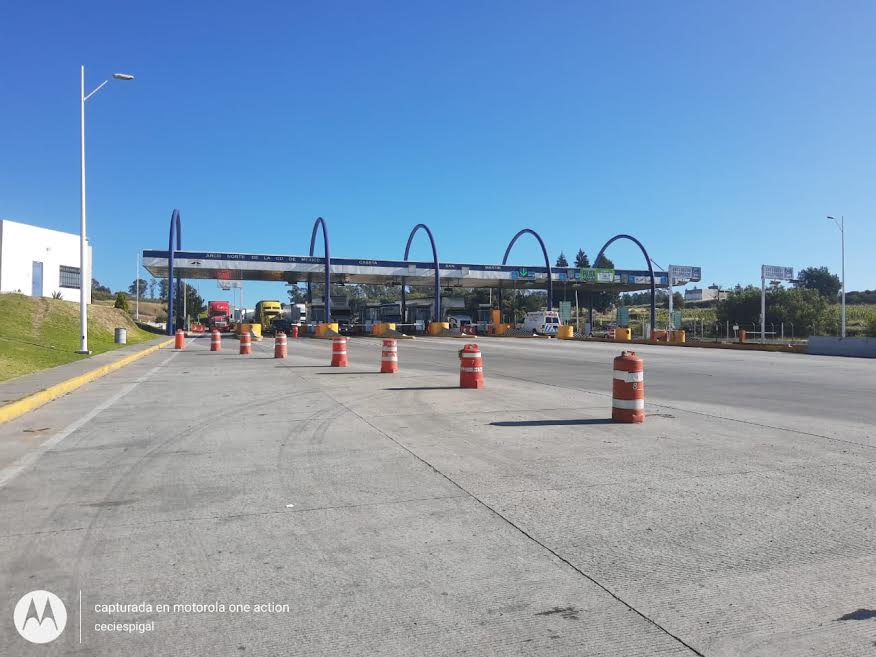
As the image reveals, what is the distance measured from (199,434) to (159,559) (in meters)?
4.85

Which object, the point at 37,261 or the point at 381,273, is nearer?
the point at 37,261

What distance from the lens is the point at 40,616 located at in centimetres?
355

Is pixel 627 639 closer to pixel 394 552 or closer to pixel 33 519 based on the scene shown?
pixel 394 552

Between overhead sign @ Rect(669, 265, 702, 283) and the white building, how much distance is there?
51726 mm

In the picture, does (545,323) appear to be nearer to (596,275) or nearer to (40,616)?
(596,275)

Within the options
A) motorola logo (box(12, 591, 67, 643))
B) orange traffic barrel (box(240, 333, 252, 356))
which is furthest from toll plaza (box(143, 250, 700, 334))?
motorola logo (box(12, 591, 67, 643))

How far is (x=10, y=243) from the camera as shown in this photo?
42781 millimetres

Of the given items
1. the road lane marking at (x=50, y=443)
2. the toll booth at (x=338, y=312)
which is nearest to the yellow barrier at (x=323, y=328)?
the toll booth at (x=338, y=312)

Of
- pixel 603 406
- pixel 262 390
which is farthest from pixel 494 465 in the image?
pixel 262 390

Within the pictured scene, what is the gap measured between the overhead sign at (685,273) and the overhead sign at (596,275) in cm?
596

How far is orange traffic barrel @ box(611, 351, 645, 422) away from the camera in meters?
9.48

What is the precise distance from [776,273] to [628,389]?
54613mm

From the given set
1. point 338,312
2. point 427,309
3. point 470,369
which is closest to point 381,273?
point 338,312

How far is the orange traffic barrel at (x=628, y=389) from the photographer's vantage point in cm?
948
